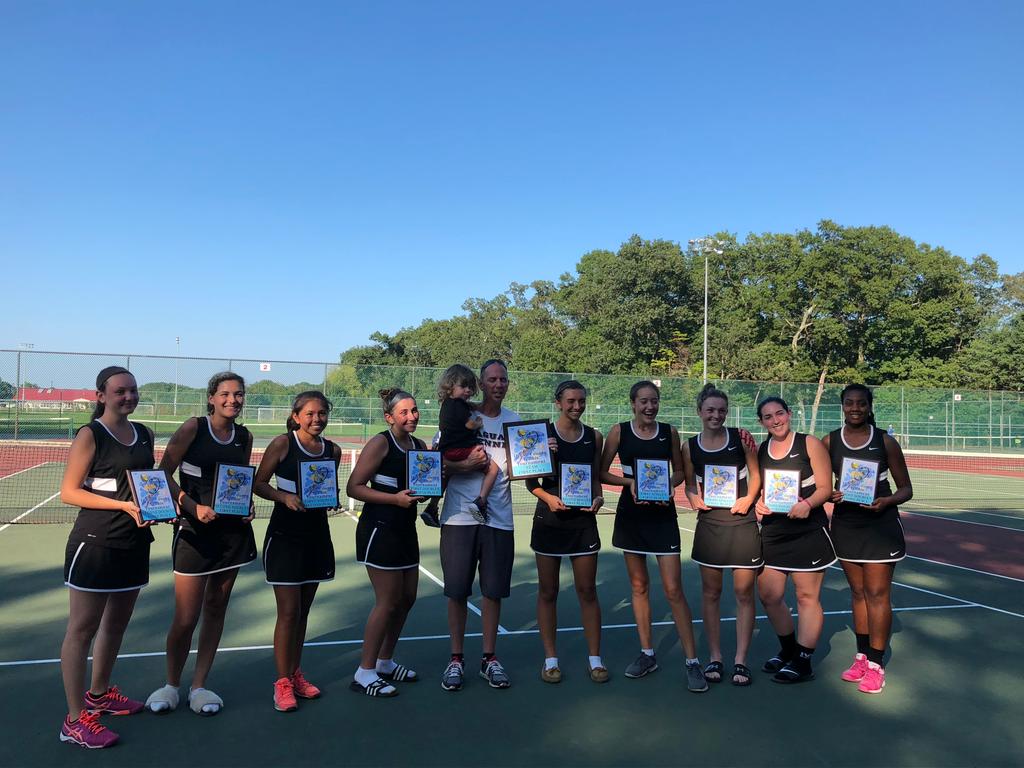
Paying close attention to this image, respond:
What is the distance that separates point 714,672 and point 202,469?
10.5 feet

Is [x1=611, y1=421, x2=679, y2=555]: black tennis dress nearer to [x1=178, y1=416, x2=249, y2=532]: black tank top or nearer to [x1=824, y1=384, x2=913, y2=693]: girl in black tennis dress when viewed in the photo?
[x1=824, y1=384, x2=913, y2=693]: girl in black tennis dress

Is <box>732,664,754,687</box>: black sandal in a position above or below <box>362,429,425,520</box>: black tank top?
below

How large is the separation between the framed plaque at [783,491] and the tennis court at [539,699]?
1.07m

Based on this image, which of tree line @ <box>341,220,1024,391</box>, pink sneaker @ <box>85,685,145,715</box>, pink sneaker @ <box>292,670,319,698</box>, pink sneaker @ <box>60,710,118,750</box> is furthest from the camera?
tree line @ <box>341,220,1024,391</box>

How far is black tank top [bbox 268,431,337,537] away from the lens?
4.30m

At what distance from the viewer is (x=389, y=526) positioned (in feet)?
14.6

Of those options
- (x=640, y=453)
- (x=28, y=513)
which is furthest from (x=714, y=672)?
(x=28, y=513)

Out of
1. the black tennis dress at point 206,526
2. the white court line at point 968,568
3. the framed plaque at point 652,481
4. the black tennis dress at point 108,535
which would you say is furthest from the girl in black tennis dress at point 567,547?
the white court line at point 968,568

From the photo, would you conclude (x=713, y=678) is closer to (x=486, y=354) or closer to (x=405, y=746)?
(x=405, y=746)

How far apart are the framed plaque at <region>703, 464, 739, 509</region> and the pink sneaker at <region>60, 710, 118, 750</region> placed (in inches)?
136

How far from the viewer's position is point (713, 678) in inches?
187

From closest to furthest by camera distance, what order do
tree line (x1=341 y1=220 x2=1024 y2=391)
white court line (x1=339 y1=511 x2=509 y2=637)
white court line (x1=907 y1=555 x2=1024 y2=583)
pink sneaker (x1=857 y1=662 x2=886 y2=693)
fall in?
pink sneaker (x1=857 y1=662 x2=886 y2=693) < white court line (x1=339 y1=511 x2=509 y2=637) < white court line (x1=907 y1=555 x2=1024 y2=583) < tree line (x1=341 y1=220 x2=1024 y2=391)

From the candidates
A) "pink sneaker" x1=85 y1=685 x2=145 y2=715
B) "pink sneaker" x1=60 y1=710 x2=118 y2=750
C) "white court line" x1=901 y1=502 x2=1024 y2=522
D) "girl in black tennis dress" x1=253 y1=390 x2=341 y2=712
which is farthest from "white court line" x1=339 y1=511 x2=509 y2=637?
"white court line" x1=901 y1=502 x2=1024 y2=522

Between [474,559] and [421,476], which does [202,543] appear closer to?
[421,476]
